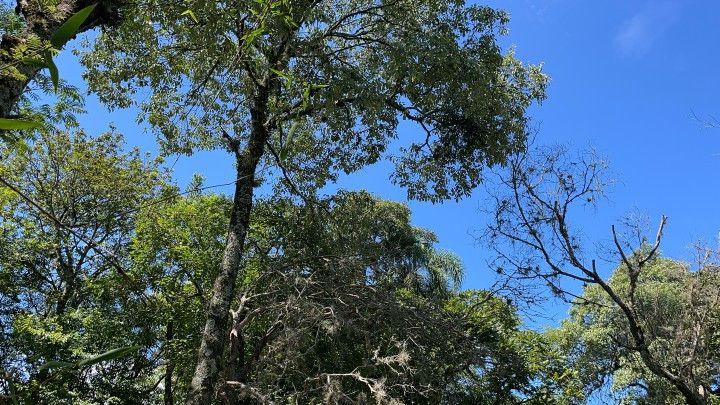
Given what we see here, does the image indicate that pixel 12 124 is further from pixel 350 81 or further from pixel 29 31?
pixel 350 81

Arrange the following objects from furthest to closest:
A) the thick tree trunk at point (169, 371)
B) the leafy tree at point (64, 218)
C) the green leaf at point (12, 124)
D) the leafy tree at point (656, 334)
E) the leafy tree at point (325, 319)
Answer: the leafy tree at point (64, 218) < the thick tree trunk at point (169, 371) < the leafy tree at point (656, 334) < the leafy tree at point (325, 319) < the green leaf at point (12, 124)

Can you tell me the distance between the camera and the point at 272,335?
6.10m

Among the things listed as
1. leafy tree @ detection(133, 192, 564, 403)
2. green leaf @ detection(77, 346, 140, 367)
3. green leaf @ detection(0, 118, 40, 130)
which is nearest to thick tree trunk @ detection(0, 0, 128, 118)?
green leaf @ detection(0, 118, 40, 130)

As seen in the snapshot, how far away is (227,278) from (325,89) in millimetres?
2399

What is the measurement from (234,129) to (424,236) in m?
9.68

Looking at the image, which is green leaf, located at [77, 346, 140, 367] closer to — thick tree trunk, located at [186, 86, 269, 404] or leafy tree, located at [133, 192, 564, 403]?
leafy tree, located at [133, 192, 564, 403]

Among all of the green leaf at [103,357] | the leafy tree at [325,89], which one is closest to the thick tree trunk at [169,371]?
the leafy tree at [325,89]

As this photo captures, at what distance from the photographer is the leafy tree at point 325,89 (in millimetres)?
5812

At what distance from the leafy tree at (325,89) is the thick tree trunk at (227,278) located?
1 cm

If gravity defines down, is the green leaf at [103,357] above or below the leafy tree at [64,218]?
below

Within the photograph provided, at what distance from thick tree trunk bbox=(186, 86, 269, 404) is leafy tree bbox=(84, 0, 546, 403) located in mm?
14

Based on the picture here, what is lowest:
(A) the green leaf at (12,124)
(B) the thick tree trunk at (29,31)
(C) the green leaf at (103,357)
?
(C) the green leaf at (103,357)

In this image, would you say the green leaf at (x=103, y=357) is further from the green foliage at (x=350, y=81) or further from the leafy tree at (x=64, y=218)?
the leafy tree at (x=64, y=218)

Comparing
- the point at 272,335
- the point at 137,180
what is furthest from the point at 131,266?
the point at 272,335
